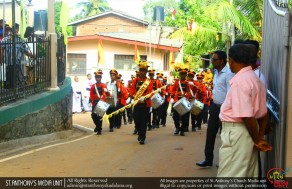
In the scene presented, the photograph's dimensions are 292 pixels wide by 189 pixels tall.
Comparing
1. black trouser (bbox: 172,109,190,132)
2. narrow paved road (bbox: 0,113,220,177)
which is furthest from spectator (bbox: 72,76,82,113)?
narrow paved road (bbox: 0,113,220,177)

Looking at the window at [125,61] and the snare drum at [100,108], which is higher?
the window at [125,61]

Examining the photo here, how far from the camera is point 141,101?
11.5m

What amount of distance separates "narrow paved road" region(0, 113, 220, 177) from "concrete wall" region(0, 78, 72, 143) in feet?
1.52

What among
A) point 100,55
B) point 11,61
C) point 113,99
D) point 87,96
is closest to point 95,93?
point 113,99

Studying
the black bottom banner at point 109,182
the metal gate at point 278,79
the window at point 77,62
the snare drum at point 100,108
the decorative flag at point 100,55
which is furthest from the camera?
the window at point 77,62

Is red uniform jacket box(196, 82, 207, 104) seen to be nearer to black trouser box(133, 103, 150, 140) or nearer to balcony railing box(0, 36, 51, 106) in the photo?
black trouser box(133, 103, 150, 140)

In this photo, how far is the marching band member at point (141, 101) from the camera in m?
11.5

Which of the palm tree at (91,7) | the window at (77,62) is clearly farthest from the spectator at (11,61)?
the palm tree at (91,7)

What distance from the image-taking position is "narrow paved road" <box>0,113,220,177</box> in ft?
25.1

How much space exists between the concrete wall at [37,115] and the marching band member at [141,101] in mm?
2115

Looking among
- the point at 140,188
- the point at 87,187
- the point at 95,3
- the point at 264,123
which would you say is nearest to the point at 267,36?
the point at 264,123

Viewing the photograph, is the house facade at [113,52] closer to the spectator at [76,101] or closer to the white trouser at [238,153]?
the spectator at [76,101]

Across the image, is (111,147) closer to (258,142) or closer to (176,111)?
(176,111)

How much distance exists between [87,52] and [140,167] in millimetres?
23739
